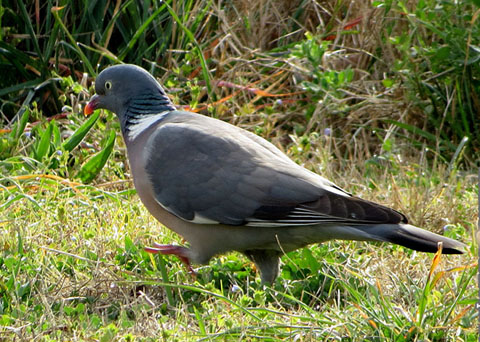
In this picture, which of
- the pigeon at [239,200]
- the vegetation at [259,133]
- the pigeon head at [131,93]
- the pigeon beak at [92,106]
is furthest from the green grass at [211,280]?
the pigeon head at [131,93]

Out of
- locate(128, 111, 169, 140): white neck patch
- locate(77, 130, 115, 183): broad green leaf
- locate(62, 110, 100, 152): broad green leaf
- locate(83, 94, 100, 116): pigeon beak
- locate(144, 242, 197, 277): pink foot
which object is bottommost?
locate(77, 130, 115, 183): broad green leaf

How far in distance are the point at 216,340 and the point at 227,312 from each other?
0.28 meters

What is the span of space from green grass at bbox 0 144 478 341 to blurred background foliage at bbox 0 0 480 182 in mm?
475

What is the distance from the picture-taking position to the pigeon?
3.39 m

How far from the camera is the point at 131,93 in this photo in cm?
406

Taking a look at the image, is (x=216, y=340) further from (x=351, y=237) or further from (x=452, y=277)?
(x=452, y=277)

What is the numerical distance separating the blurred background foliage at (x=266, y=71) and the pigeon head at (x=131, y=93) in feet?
2.18

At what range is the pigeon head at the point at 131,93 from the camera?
4043 mm

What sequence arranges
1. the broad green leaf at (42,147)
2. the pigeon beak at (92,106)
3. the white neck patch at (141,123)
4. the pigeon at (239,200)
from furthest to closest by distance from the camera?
the broad green leaf at (42,147)
the pigeon beak at (92,106)
the white neck patch at (141,123)
the pigeon at (239,200)

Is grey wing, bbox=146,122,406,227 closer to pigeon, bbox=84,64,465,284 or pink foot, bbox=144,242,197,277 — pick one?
pigeon, bbox=84,64,465,284

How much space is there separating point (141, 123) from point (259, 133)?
4.79 ft

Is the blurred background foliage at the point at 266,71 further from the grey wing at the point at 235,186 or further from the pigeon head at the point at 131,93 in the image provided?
the grey wing at the point at 235,186

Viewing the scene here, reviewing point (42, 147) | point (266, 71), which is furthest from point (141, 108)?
point (266, 71)

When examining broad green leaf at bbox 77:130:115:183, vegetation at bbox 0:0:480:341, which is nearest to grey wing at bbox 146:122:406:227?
vegetation at bbox 0:0:480:341
